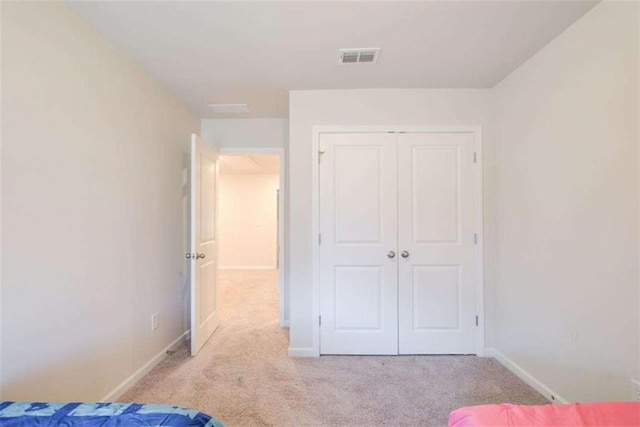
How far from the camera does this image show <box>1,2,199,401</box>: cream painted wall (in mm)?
1456

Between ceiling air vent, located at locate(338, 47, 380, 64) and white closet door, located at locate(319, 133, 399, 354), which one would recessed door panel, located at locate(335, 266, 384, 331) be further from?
ceiling air vent, located at locate(338, 47, 380, 64)

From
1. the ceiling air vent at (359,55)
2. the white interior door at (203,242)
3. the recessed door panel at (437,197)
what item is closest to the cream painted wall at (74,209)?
the white interior door at (203,242)

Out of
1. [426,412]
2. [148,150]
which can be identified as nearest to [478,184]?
[426,412]

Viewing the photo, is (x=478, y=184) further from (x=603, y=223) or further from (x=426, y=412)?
(x=426, y=412)

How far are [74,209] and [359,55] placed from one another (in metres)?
1.99

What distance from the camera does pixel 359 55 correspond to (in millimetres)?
2236

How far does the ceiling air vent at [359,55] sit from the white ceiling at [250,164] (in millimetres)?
3638

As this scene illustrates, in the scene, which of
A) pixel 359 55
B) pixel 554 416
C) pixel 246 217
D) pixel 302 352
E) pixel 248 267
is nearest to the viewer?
pixel 554 416

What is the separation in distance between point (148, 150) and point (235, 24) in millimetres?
1252

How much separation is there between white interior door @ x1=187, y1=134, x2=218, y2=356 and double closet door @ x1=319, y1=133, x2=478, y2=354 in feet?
3.53

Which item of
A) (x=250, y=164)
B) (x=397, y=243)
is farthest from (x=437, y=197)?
(x=250, y=164)

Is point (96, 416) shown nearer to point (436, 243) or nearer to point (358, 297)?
point (358, 297)

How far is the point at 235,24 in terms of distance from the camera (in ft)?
6.18

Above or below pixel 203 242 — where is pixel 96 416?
below
